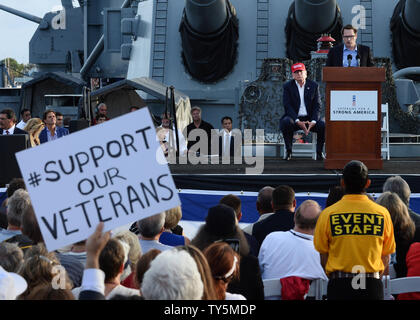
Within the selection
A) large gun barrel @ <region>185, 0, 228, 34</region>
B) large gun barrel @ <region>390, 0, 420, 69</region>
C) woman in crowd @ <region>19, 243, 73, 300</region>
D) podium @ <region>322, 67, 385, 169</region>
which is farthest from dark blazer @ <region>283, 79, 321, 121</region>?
large gun barrel @ <region>390, 0, 420, 69</region>

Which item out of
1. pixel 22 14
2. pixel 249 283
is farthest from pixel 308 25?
pixel 22 14

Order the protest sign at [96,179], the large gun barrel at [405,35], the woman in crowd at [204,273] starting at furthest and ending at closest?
the large gun barrel at [405,35], the protest sign at [96,179], the woman in crowd at [204,273]

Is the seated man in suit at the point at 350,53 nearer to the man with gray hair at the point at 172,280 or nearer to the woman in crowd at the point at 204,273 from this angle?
the woman in crowd at the point at 204,273

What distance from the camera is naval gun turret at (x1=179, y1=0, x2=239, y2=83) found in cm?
1603

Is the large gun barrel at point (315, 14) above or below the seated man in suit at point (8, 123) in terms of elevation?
above

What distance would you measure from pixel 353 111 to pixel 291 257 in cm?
333

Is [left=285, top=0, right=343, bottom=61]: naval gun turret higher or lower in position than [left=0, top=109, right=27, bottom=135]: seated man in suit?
higher

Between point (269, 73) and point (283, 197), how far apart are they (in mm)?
8316

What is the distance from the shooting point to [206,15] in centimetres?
1600

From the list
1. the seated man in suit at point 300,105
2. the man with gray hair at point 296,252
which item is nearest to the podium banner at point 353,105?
the seated man in suit at point 300,105

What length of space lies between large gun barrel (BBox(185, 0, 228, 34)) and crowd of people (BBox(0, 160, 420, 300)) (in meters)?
10.9

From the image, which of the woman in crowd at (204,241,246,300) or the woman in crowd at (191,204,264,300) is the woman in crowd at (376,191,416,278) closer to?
the woman in crowd at (191,204,264,300)

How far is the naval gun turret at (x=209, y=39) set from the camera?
16.0 metres

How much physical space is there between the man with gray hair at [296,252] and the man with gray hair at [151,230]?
66 centimetres
